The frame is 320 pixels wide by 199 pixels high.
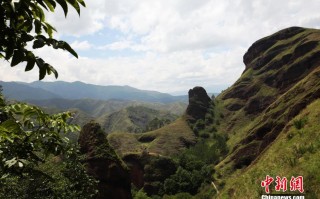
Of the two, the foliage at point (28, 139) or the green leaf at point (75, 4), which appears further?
the foliage at point (28, 139)

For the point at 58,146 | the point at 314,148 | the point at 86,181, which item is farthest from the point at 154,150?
the point at 58,146

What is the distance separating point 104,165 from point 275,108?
57.6 m

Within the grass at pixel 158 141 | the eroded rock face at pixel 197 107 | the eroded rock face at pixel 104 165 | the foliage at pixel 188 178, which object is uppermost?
the eroded rock face at pixel 197 107

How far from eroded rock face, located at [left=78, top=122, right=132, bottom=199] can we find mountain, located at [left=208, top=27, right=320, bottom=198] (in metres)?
18.6

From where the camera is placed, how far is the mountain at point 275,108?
27531 millimetres

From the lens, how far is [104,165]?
58000 millimetres

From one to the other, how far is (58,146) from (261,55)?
657 feet

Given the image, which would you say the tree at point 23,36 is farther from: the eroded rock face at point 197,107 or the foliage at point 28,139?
the eroded rock face at point 197,107

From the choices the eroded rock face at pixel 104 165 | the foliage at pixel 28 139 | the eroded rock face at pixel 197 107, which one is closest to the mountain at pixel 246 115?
the eroded rock face at pixel 197 107

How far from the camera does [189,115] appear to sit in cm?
19100

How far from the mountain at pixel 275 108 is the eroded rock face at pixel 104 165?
1855 cm

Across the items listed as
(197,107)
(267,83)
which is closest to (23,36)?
(267,83)

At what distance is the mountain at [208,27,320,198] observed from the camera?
27.5 m

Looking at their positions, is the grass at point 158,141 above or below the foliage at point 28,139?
below
